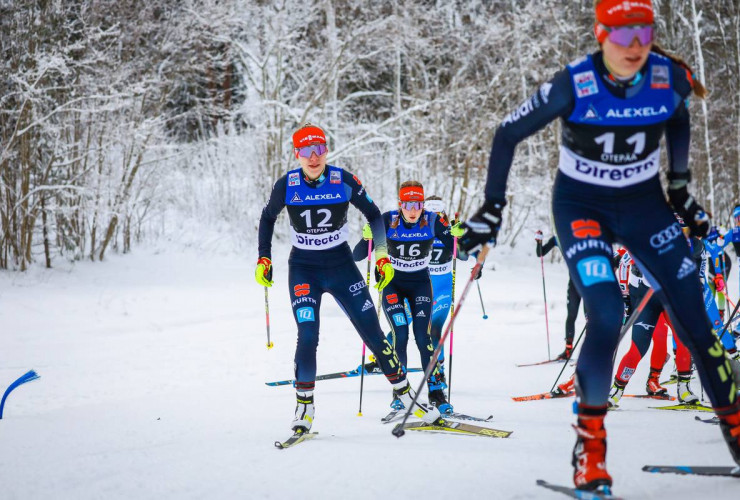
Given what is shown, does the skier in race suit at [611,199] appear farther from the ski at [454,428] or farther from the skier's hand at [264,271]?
the skier's hand at [264,271]

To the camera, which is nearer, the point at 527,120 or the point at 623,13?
the point at 623,13

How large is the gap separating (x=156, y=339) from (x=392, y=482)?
24.2 feet

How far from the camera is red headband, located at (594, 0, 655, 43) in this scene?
2.48 metres

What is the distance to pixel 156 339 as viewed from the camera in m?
9.54

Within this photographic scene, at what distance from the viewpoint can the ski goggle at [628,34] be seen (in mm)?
2484

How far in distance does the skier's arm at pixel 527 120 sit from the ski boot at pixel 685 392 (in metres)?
3.74

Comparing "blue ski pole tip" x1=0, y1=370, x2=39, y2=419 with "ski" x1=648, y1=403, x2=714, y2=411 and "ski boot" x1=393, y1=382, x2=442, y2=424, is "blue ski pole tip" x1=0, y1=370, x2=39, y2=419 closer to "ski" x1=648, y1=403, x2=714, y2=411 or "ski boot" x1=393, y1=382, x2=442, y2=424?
"ski boot" x1=393, y1=382, x2=442, y2=424

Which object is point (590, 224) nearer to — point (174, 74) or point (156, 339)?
point (156, 339)

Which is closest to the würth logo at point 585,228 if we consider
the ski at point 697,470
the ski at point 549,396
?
the ski at point 697,470

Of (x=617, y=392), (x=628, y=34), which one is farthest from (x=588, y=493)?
(x=617, y=392)

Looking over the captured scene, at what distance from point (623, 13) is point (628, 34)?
92mm

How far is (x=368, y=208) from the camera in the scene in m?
4.98

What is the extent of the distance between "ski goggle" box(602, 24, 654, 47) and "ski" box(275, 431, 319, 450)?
3.10m

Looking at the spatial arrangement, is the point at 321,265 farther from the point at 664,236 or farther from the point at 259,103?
the point at 259,103
